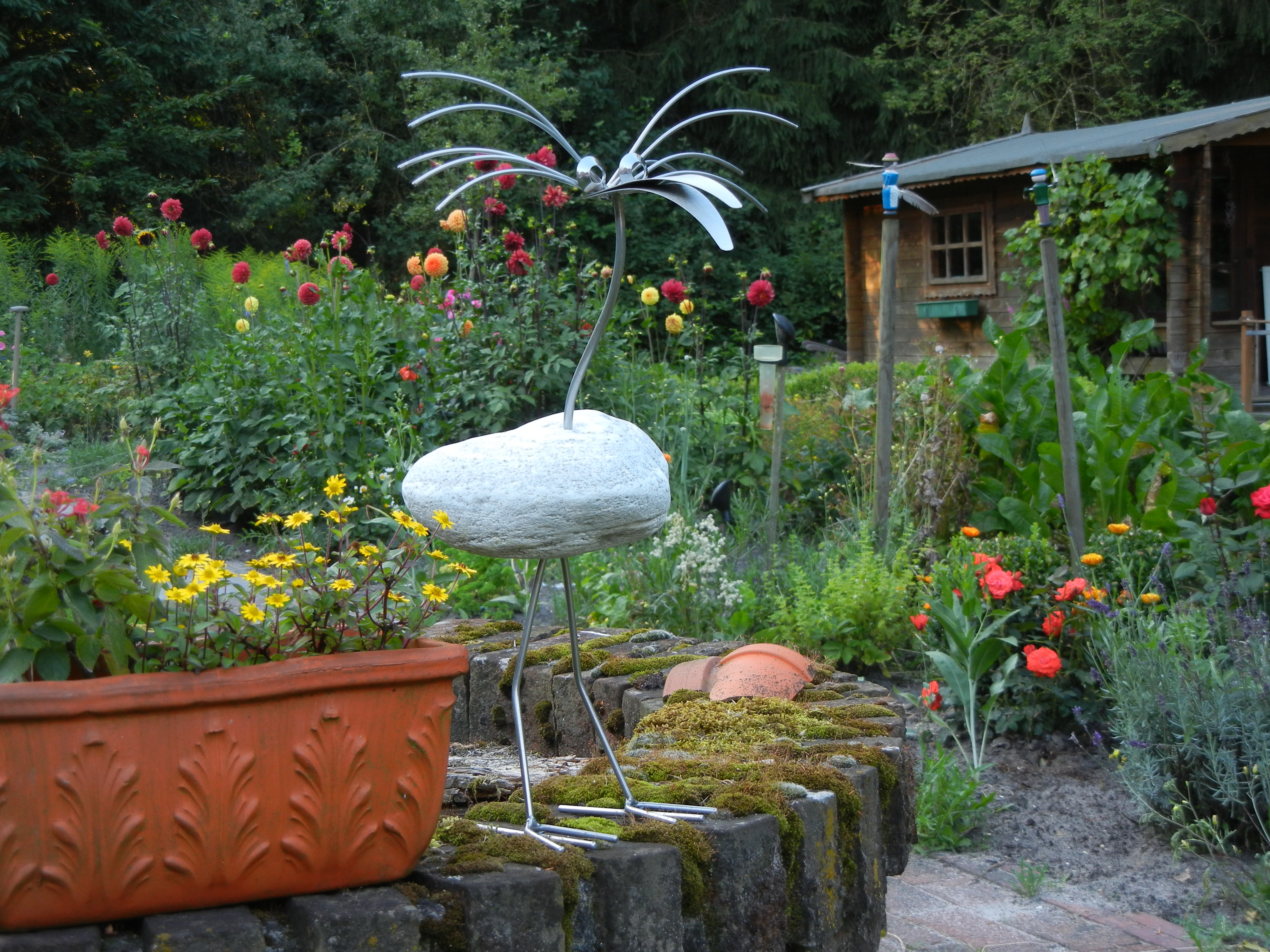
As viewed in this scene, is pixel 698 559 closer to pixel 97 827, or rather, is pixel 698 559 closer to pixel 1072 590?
pixel 1072 590

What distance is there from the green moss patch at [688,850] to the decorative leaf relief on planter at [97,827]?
2.40ft

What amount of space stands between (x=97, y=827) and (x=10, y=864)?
9 centimetres

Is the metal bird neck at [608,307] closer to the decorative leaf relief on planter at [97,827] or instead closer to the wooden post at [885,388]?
the decorative leaf relief on planter at [97,827]

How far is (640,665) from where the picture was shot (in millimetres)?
2844

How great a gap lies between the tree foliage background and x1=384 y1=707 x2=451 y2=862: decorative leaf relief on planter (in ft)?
37.3

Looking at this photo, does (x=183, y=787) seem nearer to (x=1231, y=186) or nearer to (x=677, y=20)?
(x=1231, y=186)

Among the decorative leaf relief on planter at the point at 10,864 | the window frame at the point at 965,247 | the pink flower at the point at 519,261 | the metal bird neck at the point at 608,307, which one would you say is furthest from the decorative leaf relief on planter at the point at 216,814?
the window frame at the point at 965,247

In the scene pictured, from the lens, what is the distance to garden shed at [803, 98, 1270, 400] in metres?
9.12

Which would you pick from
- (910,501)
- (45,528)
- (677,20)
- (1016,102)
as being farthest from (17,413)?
(677,20)

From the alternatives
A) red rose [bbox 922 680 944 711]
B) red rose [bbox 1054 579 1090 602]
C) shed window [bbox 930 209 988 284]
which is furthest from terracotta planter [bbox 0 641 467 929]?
shed window [bbox 930 209 988 284]

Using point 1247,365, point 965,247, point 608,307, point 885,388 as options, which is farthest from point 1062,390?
point 965,247

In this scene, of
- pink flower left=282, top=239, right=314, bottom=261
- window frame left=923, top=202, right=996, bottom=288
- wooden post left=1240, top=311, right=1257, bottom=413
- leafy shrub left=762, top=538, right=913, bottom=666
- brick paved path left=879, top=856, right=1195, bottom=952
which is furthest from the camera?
window frame left=923, top=202, right=996, bottom=288

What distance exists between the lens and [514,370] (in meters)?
5.14

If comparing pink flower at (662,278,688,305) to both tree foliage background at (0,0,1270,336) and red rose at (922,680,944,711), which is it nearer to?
red rose at (922,680,944,711)
